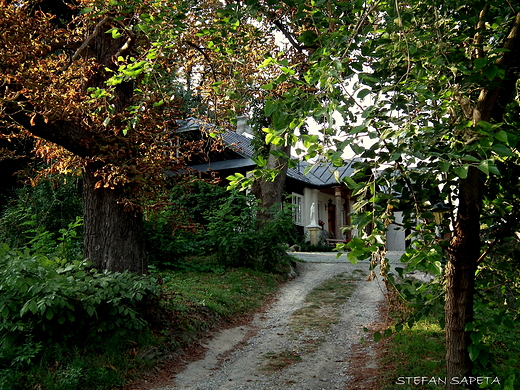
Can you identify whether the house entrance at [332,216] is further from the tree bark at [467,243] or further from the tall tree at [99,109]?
the tree bark at [467,243]

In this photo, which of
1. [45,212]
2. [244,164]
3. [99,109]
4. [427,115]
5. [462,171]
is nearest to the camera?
[462,171]

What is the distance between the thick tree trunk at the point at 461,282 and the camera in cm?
400

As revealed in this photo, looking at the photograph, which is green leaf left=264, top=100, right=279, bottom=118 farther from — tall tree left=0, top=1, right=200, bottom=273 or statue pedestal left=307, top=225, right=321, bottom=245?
statue pedestal left=307, top=225, right=321, bottom=245

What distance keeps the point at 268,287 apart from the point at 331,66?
9.62 m

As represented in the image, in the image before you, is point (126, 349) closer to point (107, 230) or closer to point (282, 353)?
point (107, 230)

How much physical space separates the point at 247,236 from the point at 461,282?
9192mm

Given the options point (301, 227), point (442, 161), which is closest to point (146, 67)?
point (442, 161)

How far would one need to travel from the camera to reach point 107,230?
23.6ft

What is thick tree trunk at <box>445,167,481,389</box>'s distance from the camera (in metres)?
4.00

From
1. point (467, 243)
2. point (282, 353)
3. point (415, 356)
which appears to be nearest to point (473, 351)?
point (467, 243)

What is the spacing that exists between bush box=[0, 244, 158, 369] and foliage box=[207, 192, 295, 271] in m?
6.23

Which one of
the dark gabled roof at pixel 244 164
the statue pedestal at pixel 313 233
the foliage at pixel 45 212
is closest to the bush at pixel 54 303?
the foliage at pixel 45 212

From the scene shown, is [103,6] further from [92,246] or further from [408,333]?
[408,333]

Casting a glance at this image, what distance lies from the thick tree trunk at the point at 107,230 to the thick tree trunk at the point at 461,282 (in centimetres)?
459
